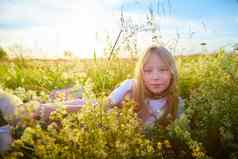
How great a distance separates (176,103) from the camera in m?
4.09

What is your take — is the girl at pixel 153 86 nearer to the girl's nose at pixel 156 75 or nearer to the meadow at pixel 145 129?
the girl's nose at pixel 156 75

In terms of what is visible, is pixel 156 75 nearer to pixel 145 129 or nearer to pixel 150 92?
pixel 150 92

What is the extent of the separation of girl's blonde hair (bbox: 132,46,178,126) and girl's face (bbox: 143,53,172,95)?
0.09 ft

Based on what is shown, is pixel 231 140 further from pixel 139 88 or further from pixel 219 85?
pixel 139 88

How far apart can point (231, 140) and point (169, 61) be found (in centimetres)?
136

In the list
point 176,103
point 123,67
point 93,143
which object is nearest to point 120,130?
point 93,143

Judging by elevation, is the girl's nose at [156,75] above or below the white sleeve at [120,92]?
above

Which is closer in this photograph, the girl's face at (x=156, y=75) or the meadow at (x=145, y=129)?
the meadow at (x=145, y=129)

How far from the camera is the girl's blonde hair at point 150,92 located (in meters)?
4.12

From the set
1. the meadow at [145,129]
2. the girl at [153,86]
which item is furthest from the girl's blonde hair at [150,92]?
the meadow at [145,129]

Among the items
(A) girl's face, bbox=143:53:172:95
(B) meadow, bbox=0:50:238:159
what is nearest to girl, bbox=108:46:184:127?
(A) girl's face, bbox=143:53:172:95

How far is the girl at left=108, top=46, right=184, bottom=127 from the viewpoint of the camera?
4.18m

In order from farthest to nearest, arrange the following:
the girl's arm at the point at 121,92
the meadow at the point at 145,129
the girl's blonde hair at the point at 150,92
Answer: the girl's arm at the point at 121,92, the girl's blonde hair at the point at 150,92, the meadow at the point at 145,129

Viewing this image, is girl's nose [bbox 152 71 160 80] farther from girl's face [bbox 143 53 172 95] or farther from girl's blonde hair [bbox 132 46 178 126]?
girl's blonde hair [bbox 132 46 178 126]
